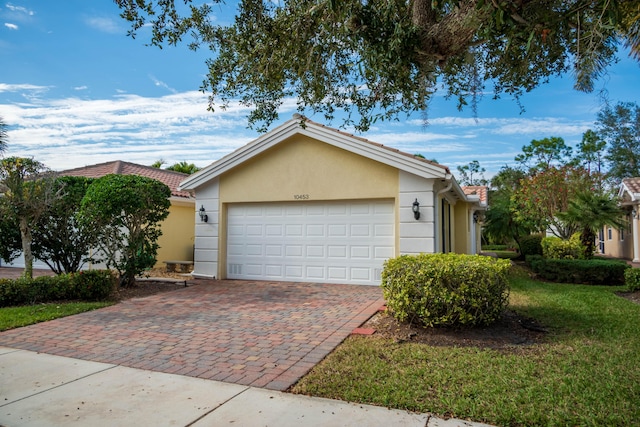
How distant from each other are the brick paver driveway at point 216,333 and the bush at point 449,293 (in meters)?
1.09

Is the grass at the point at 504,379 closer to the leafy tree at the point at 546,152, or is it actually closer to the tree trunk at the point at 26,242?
the tree trunk at the point at 26,242

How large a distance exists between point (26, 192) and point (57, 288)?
221 cm

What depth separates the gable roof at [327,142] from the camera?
10.7m

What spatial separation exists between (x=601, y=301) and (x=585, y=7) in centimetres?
→ 752

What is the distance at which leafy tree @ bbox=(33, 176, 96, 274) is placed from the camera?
10641 mm

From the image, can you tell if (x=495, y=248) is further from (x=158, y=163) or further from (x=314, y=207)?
(x=158, y=163)

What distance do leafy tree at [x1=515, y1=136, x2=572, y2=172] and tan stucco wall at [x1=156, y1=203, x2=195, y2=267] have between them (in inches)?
1308

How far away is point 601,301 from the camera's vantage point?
30.8ft

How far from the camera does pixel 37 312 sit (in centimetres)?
805

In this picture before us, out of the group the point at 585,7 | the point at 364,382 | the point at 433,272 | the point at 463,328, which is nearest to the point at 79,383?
the point at 364,382

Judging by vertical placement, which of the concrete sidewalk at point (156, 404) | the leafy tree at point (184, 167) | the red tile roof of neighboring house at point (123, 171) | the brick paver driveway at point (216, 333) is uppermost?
the leafy tree at point (184, 167)

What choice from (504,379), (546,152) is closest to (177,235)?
(504,379)

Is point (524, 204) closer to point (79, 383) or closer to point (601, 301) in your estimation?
point (601, 301)

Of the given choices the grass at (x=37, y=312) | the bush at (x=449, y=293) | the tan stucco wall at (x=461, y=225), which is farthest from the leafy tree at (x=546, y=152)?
the grass at (x=37, y=312)
